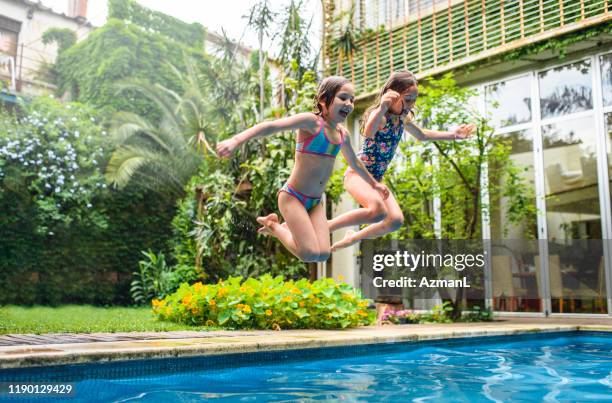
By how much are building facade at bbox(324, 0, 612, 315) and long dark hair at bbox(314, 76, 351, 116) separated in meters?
6.71

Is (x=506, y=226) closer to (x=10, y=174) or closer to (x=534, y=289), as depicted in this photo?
(x=534, y=289)

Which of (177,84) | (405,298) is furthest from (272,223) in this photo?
(177,84)

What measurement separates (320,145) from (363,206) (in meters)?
0.65

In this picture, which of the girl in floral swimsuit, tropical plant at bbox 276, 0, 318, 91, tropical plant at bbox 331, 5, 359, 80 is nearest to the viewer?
the girl in floral swimsuit

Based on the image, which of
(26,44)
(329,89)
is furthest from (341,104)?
(26,44)

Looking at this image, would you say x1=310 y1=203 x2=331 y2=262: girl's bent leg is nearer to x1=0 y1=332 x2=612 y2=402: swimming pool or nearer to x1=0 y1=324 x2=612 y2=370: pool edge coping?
x1=0 y1=332 x2=612 y2=402: swimming pool

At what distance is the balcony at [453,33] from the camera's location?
1003 centimetres

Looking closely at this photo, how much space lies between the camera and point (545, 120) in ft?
35.7

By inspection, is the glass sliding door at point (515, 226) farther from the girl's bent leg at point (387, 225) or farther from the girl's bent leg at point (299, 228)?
the girl's bent leg at point (299, 228)

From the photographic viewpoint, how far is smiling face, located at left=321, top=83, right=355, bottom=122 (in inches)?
144

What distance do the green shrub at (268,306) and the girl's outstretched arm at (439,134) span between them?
359 cm

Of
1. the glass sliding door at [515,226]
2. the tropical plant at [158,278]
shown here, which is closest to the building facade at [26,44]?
the tropical plant at [158,278]

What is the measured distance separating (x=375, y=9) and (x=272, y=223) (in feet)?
34.3

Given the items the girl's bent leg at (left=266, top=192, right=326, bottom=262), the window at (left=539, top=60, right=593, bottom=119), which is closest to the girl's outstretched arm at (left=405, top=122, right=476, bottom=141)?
the girl's bent leg at (left=266, top=192, right=326, bottom=262)
